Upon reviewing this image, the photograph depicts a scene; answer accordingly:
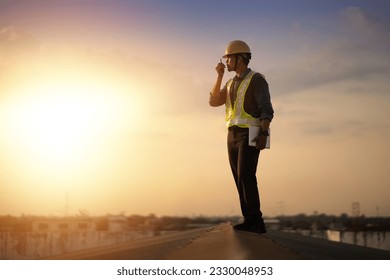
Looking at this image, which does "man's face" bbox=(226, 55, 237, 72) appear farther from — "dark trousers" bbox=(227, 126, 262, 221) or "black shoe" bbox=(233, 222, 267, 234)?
"black shoe" bbox=(233, 222, 267, 234)

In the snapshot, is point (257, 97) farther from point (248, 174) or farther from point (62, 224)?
point (62, 224)

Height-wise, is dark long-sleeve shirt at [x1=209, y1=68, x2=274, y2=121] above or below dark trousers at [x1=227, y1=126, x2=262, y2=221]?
above

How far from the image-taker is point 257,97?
641cm

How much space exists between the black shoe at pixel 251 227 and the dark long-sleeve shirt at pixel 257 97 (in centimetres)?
123

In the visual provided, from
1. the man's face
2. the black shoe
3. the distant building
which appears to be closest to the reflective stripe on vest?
the man's face

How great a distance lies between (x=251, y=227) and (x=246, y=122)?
121cm

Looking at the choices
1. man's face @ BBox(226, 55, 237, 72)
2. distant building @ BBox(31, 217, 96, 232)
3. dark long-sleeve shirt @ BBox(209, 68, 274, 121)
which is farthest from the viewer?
distant building @ BBox(31, 217, 96, 232)

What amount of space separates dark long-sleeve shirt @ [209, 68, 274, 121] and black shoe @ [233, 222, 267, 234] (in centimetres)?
123

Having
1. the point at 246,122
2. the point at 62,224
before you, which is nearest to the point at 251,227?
the point at 246,122

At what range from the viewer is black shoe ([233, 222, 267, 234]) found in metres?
6.35

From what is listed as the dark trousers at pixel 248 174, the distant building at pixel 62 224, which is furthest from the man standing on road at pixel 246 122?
the distant building at pixel 62 224
